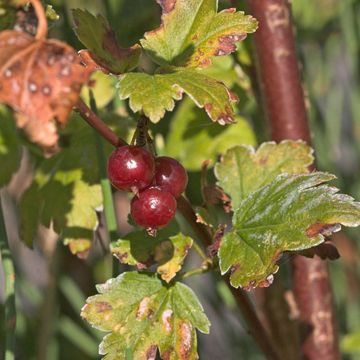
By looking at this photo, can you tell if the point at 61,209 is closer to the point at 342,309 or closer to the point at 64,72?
the point at 64,72

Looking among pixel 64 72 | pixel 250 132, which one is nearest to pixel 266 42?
pixel 250 132

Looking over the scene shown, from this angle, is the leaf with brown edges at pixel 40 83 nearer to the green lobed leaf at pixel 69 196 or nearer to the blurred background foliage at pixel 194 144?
the blurred background foliage at pixel 194 144

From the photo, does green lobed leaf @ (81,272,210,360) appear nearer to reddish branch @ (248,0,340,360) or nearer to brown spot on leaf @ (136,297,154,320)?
brown spot on leaf @ (136,297,154,320)

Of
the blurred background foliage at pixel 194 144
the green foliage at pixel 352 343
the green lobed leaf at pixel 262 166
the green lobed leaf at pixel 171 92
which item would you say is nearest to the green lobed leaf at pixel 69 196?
the blurred background foliage at pixel 194 144

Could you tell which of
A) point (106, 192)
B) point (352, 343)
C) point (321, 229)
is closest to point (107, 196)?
point (106, 192)

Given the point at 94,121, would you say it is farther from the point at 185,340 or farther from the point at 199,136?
the point at 199,136

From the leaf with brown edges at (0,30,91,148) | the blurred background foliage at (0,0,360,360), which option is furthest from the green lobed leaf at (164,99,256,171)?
the leaf with brown edges at (0,30,91,148)

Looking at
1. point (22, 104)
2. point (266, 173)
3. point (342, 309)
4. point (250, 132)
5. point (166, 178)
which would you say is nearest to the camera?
point (22, 104)
